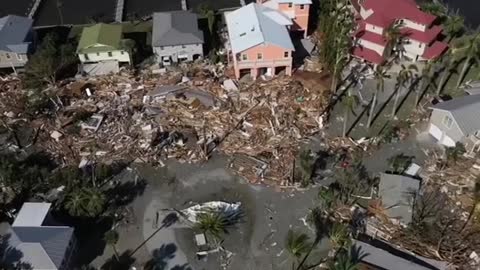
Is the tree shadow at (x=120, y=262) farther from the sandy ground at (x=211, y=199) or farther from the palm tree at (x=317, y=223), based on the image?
the palm tree at (x=317, y=223)

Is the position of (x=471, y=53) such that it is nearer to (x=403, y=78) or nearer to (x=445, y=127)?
(x=403, y=78)

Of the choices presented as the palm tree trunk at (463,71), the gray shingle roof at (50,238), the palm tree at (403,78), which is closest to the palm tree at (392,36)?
the palm tree at (403,78)

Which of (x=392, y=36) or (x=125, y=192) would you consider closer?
(x=125, y=192)

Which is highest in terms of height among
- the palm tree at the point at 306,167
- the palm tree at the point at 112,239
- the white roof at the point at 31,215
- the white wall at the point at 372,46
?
the white wall at the point at 372,46

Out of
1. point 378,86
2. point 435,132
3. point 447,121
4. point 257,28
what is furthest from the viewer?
point 257,28

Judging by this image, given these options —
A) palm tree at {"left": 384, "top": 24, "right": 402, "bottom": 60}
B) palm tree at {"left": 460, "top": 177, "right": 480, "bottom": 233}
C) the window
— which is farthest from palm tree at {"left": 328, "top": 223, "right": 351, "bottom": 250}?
palm tree at {"left": 384, "top": 24, "right": 402, "bottom": 60}

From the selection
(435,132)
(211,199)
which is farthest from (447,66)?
(211,199)
